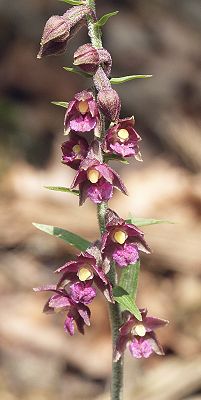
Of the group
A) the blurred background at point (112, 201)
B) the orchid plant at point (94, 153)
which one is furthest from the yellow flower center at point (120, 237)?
the blurred background at point (112, 201)

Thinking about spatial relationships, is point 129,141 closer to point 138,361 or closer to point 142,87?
point 138,361

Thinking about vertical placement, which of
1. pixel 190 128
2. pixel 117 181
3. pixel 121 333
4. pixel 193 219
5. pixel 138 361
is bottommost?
pixel 138 361

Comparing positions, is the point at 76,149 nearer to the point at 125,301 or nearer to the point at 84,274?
the point at 84,274

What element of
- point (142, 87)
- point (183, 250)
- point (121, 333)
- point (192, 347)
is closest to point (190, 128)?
point (142, 87)

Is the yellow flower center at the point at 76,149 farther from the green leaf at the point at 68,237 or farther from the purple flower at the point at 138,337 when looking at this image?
the purple flower at the point at 138,337

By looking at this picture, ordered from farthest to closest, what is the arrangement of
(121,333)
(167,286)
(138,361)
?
(167,286) < (138,361) < (121,333)

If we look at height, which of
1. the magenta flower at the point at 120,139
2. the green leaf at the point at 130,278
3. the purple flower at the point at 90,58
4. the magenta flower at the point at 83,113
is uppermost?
the purple flower at the point at 90,58

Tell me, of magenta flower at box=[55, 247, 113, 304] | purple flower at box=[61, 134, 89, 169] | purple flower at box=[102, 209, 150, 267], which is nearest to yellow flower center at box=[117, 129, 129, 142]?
purple flower at box=[61, 134, 89, 169]
